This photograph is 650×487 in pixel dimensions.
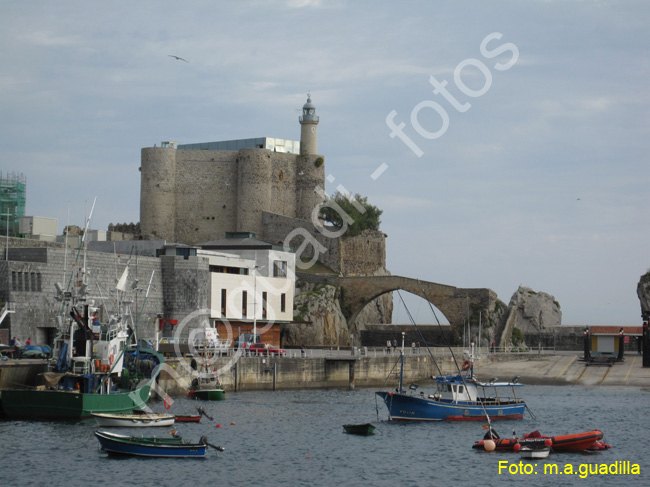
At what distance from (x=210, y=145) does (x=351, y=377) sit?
43077 mm

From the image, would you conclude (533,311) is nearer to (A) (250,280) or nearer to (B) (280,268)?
(B) (280,268)

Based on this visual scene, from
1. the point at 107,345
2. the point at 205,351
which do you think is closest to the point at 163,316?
the point at 205,351

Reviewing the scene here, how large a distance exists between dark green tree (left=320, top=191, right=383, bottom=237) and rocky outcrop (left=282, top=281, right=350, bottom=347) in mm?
10814

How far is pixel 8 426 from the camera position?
4300cm

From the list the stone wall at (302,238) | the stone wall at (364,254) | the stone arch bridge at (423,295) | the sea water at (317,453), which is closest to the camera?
the sea water at (317,453)

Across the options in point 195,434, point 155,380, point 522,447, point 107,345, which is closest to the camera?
point 522,447

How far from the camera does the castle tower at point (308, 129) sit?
10256 cm

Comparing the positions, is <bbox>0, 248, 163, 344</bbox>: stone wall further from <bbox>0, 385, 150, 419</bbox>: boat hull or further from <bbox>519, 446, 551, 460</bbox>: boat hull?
<bbox>519, 446, 551, 460</bbox>: boat hull

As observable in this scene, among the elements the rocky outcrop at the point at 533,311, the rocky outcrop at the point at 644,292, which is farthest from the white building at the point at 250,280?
the rocky outcrop at the point at 644,292

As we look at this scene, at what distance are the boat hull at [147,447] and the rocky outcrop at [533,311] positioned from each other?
61854mm

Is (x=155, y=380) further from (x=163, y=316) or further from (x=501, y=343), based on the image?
(x=501, y=343)

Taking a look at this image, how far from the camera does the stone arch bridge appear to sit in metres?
88.4

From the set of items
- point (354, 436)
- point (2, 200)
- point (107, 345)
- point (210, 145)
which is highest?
point (210, 145)

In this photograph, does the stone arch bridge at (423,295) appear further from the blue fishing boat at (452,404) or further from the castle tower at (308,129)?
the blue fishing boat at (452,404)
